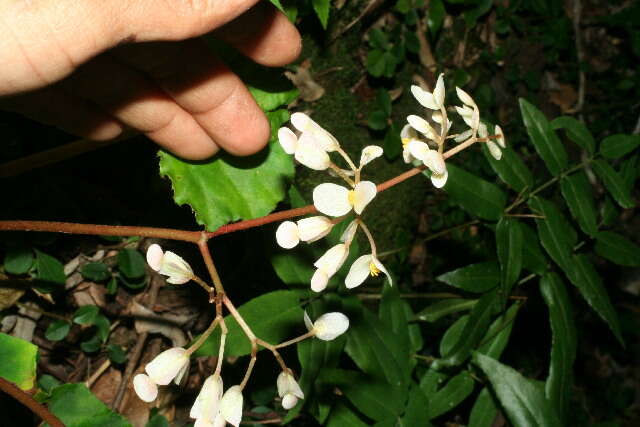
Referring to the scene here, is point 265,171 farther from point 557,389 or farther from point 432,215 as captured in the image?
point 432,215

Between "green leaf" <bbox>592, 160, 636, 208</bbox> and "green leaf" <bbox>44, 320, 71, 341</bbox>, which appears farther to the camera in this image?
"green leaf" <bbox>592, 160, 636, 208</bbox>

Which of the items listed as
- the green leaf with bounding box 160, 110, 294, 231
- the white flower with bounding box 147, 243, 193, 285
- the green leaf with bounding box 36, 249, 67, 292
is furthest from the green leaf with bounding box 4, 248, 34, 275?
the white flower with bounding box 147, 243, 193, 285

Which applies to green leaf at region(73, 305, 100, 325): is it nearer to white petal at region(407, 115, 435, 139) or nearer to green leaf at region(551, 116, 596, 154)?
white petal at region(407, 115, 435, 139)

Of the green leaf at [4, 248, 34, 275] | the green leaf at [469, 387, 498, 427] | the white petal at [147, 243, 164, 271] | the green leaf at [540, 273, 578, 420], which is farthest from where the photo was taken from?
the green leaf at [469, 387, 498, 427]

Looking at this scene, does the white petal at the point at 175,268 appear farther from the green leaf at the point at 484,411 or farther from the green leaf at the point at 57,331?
the green leaf at the point at 484,411

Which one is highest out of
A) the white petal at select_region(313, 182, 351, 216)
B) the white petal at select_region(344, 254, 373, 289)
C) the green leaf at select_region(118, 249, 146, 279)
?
the white petal at select_region(313, 182, 351, 216)

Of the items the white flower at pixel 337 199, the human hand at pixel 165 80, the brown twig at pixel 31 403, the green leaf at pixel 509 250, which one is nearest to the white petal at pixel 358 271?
the white flower at pixel 337 199

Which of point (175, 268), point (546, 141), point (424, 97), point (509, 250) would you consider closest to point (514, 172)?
point (546, 141)
